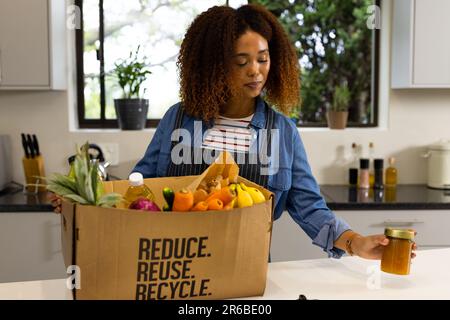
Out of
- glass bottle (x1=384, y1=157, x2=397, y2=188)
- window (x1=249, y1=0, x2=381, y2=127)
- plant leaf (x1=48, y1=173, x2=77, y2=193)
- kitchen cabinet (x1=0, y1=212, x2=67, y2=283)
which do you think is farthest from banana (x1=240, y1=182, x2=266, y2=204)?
window (x1=249, y1=0, x2=381, y2=127)

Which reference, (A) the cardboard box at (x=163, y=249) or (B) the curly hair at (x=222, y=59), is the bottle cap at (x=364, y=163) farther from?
(A) the cardboard box at (x=163, y=249)

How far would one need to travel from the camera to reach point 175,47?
311 cm

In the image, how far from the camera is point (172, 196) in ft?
3.72

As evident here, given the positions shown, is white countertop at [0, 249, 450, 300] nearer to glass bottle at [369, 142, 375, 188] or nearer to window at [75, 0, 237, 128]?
glass bottle at [369, 142, 375, 188]

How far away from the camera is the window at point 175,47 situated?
309cm

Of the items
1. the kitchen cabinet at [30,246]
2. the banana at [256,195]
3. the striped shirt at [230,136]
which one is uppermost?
the striped shirt at [230,136]

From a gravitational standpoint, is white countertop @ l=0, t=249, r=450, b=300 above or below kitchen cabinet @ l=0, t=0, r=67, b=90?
below

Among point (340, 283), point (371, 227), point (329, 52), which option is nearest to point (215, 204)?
point (340, 283)

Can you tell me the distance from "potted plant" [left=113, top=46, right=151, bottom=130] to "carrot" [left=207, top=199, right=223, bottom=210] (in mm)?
1924

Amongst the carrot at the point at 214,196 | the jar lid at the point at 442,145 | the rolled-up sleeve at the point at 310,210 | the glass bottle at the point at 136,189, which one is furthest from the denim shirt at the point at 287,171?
the jar lid at the point at 442,145

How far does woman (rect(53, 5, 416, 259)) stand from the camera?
162 cm

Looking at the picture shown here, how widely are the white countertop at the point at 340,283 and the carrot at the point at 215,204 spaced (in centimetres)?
26

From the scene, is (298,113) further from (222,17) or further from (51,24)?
(222,17)
